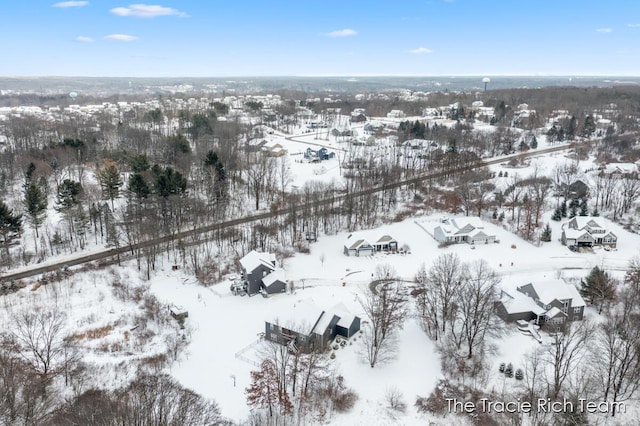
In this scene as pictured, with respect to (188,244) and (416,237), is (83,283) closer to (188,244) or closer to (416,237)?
(188,244)

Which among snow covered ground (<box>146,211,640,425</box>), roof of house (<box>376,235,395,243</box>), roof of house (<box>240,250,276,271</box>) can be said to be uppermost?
roof of house (<box>240,250,276,271</box>)

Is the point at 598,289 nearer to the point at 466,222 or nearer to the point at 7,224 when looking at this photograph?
the point at 466,222

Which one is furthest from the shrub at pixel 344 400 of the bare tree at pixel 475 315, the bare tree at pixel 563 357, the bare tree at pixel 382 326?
the bare tree at pixel 563 357

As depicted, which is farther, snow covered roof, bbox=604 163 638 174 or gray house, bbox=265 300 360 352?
snow covered roof, bbox=604 163 638 174

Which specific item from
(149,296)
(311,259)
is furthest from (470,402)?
(149,296)

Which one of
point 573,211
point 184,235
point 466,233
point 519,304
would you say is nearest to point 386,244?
point 466,233

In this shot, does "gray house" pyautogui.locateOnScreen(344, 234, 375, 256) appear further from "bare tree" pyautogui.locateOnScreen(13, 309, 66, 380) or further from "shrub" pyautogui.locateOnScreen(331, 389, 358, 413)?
"bare tree" pyautogui.locateOnScreen(13, 309, 66, 380)

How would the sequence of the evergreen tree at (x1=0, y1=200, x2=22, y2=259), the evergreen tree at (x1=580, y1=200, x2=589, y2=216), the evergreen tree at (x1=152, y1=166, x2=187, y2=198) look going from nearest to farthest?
the evergreen tree at (x1=0, y1=200, x2=22, y2=259)
the evergreen tree at (x1=152, y1=166, x2=187, y2=198)
the evergreen tree at (x1=580, y1=200, x2=589, y2=216)

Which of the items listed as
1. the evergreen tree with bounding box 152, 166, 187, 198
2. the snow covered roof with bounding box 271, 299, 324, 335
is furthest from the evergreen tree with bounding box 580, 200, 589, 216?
the evergreen tree with bounding box 152, 166, 187, 198
